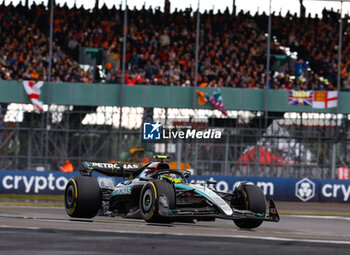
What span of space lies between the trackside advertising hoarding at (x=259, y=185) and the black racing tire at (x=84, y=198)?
11.9m

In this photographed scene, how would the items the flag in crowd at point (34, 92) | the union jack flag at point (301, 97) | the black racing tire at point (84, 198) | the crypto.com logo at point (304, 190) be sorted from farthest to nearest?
1. the union jack flag at point (301, 97)
2. the flag in crowd at point (34, 92)
3. the crypto.com logo at point (304, 190)
4. the black racing tire at point (84, 198)

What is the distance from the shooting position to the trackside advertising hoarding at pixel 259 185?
88.6 ft

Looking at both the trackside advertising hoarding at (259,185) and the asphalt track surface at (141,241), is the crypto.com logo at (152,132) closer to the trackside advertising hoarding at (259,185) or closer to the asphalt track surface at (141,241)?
the asphalt track surface at (141,241)

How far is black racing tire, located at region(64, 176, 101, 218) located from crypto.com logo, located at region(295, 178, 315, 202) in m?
13.8

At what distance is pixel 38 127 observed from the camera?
36375 millimetres

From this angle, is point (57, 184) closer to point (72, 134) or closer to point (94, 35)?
point (72, 134)

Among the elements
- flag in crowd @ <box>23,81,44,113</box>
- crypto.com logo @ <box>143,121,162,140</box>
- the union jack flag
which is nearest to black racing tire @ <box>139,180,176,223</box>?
crypto.com logo @ <box>143,121,162,140</box>

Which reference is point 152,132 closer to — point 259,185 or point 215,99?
point 259,185

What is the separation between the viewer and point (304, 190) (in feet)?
90.8

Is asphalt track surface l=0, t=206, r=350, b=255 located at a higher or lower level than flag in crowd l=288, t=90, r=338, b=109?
lower

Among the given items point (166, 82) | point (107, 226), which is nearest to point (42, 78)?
point (166, 82)

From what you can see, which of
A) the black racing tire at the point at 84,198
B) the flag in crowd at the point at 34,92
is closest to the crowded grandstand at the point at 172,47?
the flag in crowd at the point at 34,92

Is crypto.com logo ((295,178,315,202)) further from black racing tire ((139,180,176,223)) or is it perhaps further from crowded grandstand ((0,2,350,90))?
black racing tire ((139,180,176,223))

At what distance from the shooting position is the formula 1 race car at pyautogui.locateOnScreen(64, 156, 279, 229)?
13.4m
